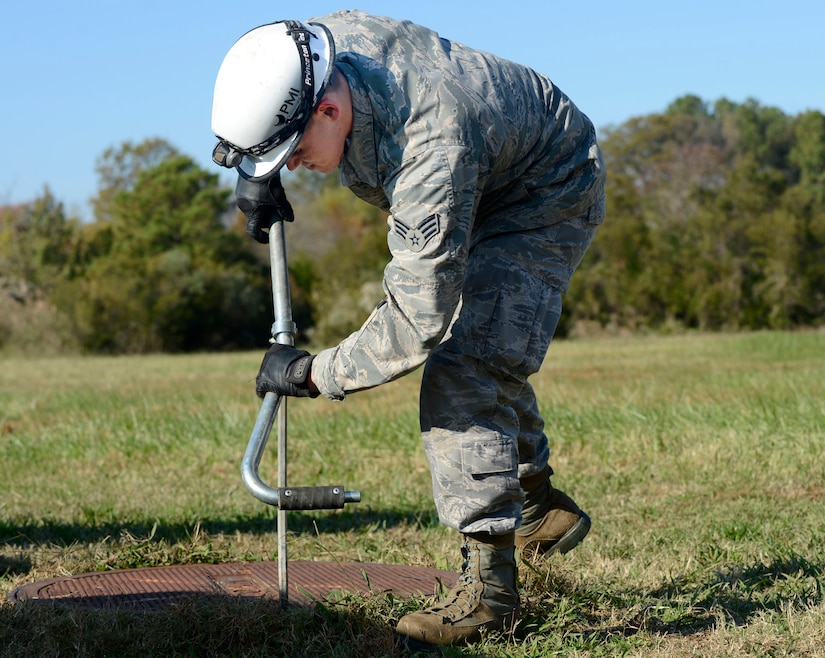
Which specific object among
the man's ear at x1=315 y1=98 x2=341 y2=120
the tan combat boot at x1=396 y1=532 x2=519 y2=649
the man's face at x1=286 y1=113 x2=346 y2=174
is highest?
the man's ear at x1=315 y1=98 x2=341 y2=120

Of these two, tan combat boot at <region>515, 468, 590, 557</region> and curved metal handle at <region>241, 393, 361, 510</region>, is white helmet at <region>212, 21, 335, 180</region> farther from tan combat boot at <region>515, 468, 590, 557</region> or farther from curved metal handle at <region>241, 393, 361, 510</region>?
tan combat boot at <region>515, 468, 590, 557</region>

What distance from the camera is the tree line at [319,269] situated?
29844 mm

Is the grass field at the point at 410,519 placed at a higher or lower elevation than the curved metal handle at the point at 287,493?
lower

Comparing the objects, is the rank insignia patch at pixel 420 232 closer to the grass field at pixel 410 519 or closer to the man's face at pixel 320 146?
the man's face at pixel 320 146

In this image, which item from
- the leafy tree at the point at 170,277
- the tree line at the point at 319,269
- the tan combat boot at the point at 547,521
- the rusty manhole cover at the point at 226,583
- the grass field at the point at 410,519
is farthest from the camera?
the leafy tree at the point at 170,277

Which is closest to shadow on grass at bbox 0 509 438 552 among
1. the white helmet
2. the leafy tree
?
the white helmet

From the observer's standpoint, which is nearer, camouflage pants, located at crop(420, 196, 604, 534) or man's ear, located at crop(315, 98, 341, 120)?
man's ear, located at crop(315, 98, 341, 120)

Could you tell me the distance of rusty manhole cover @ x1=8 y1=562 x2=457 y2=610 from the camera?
3441 millimetres

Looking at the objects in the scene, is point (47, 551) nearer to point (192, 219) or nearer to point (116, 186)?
point (192, 219)

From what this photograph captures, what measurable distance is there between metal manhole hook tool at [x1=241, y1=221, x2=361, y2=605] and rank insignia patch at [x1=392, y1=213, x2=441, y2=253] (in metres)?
0.46

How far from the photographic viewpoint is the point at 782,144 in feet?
165

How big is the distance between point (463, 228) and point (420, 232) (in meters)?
0.13

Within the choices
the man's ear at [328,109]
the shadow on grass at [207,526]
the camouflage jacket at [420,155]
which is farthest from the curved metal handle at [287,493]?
the shadow on grass at [207,526]

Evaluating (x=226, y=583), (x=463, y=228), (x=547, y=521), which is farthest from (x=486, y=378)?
(x=226, y=583)
